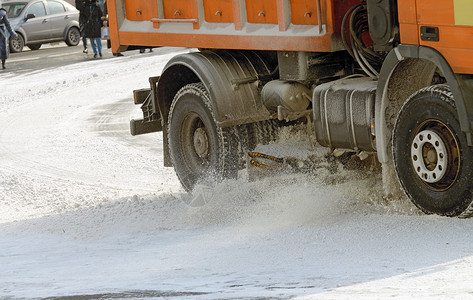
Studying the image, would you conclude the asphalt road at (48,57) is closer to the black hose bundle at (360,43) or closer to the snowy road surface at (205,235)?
the snowy road surface at (205,235)

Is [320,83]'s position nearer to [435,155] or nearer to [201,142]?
[201,142]

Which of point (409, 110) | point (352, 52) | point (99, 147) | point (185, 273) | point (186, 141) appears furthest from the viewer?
point (99, 147)

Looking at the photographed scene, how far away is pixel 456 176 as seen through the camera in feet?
19.4

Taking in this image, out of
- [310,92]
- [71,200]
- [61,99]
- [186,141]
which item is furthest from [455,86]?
[61,99]

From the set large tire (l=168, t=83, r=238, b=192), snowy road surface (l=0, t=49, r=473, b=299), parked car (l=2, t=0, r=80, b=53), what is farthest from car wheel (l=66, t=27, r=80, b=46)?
large tire (l=168, t=83, r=238, b=192)

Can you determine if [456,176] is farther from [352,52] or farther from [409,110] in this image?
[352,52]

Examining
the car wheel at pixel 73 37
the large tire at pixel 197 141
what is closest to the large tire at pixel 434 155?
the large tire at pixel 197 141

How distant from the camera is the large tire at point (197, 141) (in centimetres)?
800

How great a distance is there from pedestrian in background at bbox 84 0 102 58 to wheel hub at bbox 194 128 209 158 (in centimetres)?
1339

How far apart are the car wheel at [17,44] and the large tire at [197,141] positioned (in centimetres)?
1721

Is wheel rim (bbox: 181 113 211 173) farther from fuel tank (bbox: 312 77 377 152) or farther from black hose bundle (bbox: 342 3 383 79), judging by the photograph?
black hose bundle (bbox: 342 3 383 79)

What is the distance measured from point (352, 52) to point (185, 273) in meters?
2.18

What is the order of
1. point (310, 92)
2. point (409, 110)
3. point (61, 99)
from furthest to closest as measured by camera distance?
point (61, 99) < point (310, 92) < point (409, 110)

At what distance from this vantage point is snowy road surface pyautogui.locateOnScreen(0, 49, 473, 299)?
518 centimetres
